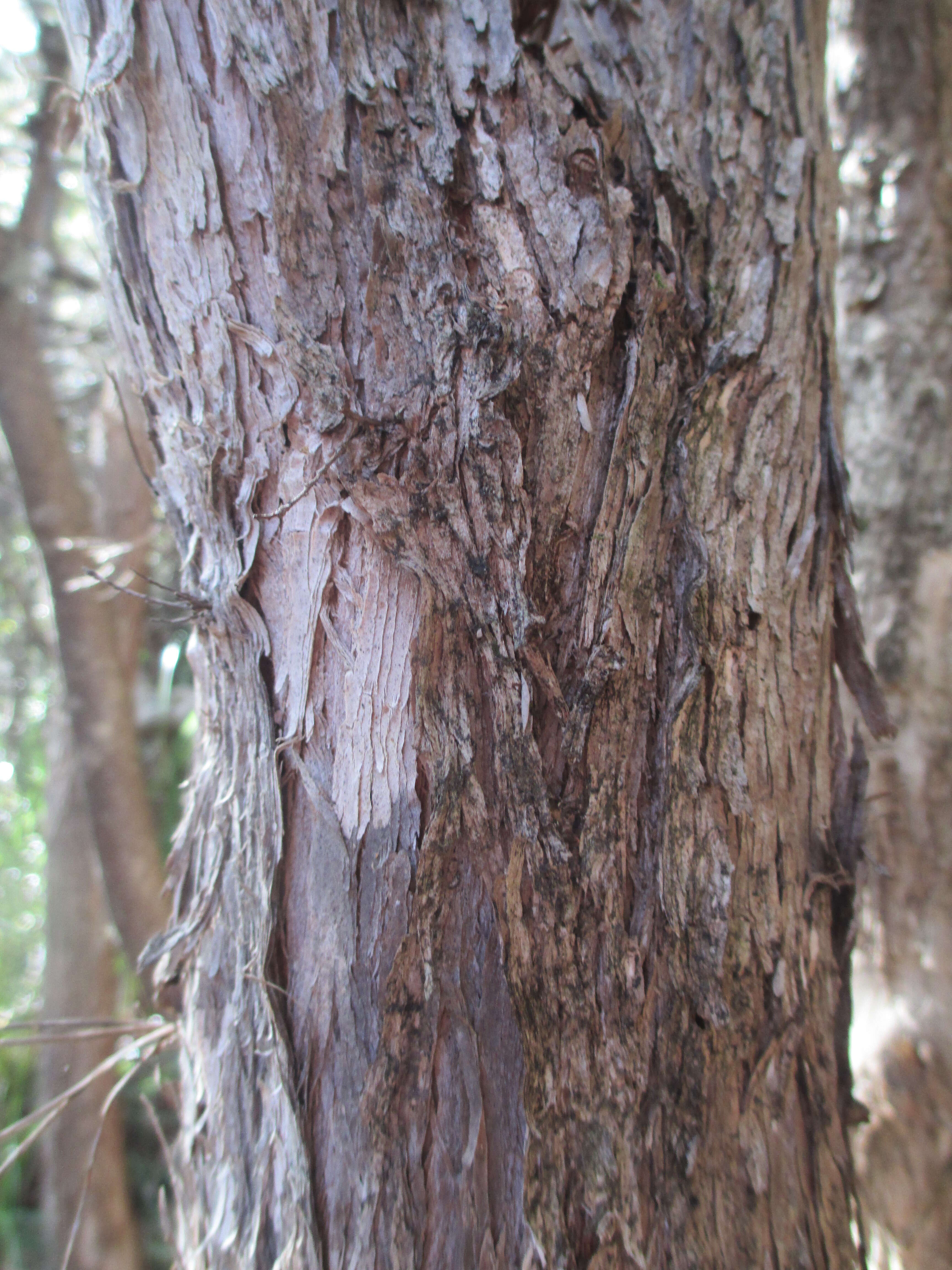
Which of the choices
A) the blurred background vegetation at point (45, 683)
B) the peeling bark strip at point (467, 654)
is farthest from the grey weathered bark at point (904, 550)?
the blurred background vegetation at point (45, 683)

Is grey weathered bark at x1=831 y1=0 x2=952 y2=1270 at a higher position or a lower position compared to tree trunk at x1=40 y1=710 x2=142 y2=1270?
higher

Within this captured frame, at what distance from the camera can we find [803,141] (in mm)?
1029

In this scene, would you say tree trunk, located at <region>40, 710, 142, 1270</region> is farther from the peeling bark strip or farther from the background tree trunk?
the peeling bark strip

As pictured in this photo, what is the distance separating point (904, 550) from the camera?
1.63 m

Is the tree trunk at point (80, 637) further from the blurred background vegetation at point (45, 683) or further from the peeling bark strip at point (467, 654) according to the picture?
the peeling bark strip at point (467, 654)

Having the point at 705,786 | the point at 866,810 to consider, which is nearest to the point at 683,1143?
the point at 705,786

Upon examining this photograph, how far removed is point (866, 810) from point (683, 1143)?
538 mm

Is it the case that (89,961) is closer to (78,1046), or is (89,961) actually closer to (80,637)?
(78,1046)

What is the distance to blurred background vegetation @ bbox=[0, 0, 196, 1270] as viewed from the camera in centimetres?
265

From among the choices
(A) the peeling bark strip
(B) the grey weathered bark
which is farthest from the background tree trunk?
(B) the grey weathered bark

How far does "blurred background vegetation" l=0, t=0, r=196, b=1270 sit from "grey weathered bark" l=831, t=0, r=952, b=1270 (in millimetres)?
1769

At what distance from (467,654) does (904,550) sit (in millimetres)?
1290

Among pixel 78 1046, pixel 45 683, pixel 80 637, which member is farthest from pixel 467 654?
pixel 45 683

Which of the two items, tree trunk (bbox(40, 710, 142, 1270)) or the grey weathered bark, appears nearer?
the grey weathered bark
